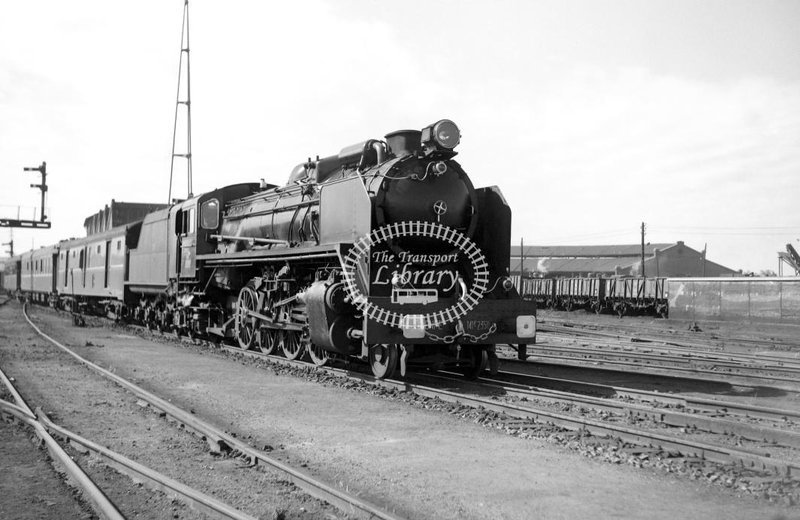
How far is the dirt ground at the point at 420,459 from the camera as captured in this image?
4.45 m

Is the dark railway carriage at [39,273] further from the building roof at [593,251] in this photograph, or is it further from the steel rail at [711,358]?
the building roof at [593,251]

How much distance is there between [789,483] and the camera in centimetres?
473

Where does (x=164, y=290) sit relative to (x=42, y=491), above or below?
above

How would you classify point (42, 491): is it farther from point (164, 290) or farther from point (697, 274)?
point (697, 274)

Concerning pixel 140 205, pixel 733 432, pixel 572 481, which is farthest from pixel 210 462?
pixel 140 205

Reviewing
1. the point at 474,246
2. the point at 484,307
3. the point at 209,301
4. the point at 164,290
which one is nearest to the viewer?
the point at 484,307

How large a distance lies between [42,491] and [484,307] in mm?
5822

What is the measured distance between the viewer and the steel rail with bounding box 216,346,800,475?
16.8ft

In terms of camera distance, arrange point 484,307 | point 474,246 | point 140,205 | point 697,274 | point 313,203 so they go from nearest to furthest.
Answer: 1. point 484,307
2. point 474,246
3. point 313,203
4. point 140,205
5. point 697,274

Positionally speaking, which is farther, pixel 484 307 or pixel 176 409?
pixel 484 307

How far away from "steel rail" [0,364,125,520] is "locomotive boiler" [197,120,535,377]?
3718 millimetres

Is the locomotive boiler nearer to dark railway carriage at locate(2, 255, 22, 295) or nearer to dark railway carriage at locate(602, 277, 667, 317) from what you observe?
dark railway carriage at locate(602, 277, 667, 317)

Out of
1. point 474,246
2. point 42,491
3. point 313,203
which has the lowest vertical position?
point 42,491

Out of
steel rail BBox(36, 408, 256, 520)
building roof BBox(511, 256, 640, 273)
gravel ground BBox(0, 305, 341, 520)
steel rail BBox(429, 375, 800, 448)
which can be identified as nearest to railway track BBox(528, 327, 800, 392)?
steel rail BBox(429, 375, 800, 448)
